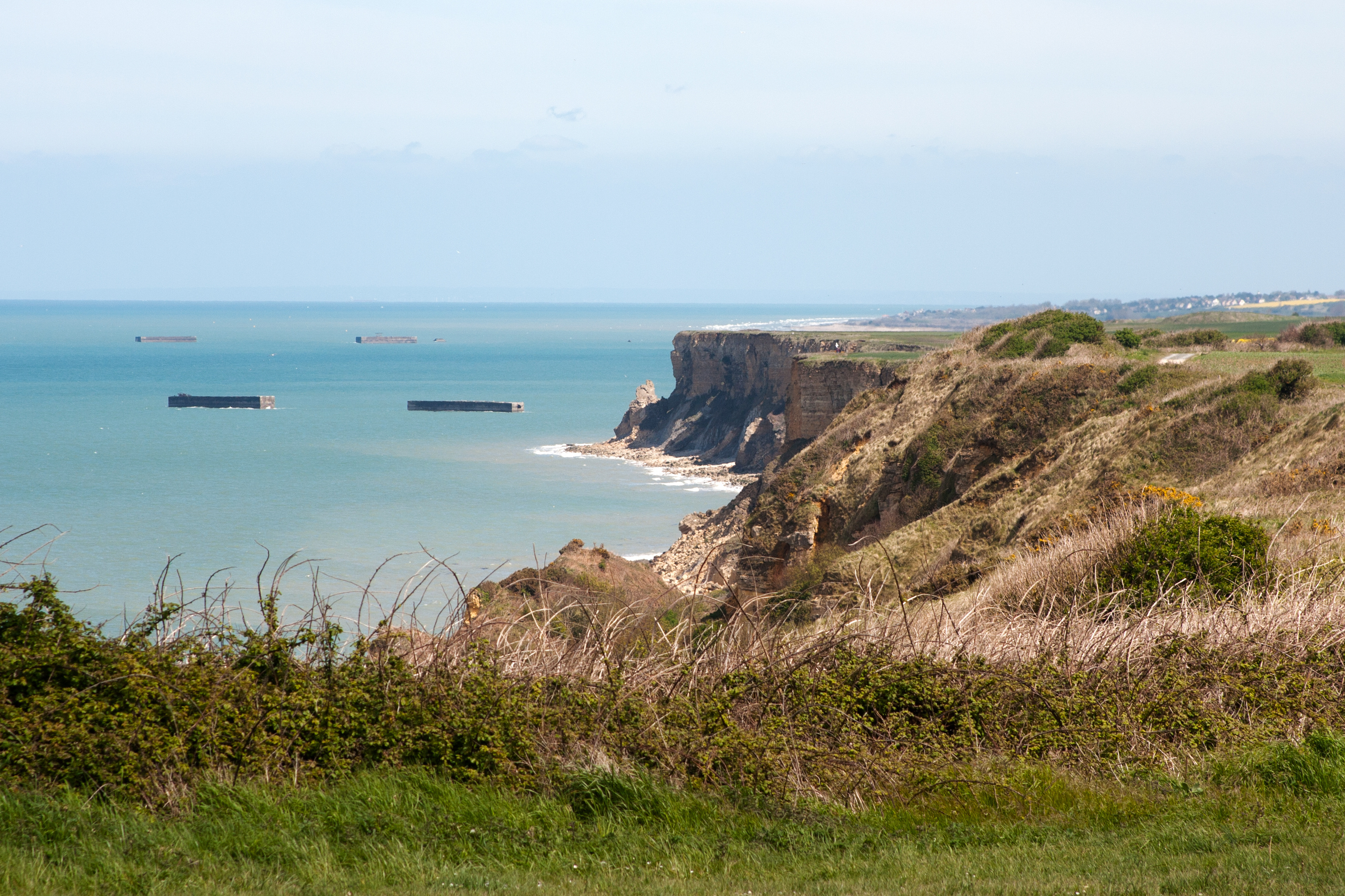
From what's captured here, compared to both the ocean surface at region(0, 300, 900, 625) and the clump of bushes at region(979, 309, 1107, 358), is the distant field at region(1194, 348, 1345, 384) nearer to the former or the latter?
the clump of bushes at region(979, 309, 1107, 358)

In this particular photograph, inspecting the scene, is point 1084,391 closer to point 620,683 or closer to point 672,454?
point 620,683

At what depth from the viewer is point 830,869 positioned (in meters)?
5.68

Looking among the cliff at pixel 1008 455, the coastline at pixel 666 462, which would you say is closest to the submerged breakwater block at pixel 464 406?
the coastline at pixel 666 462

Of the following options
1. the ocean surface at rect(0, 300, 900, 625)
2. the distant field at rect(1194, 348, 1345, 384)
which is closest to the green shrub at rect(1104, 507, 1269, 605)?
the ocean surface at rect(0, 300, 900, 625)

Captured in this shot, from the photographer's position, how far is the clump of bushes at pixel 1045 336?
3059 cm

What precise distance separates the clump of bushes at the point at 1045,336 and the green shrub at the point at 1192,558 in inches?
746

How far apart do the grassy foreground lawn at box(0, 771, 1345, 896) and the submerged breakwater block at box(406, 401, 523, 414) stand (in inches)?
4468

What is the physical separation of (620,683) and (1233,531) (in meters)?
6.63

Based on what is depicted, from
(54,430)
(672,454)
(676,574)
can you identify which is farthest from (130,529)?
(54,430)

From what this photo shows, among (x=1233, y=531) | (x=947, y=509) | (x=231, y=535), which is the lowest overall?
(x=231, y=535)

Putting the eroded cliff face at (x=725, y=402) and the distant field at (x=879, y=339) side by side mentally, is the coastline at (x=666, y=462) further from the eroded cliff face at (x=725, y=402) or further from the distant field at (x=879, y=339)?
the distant field at (x=879, y=339)

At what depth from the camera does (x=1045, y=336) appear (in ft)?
103

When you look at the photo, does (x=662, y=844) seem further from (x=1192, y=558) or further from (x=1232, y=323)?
(x=1232, y=323)

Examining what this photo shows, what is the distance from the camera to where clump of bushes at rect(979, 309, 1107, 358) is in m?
30.6
